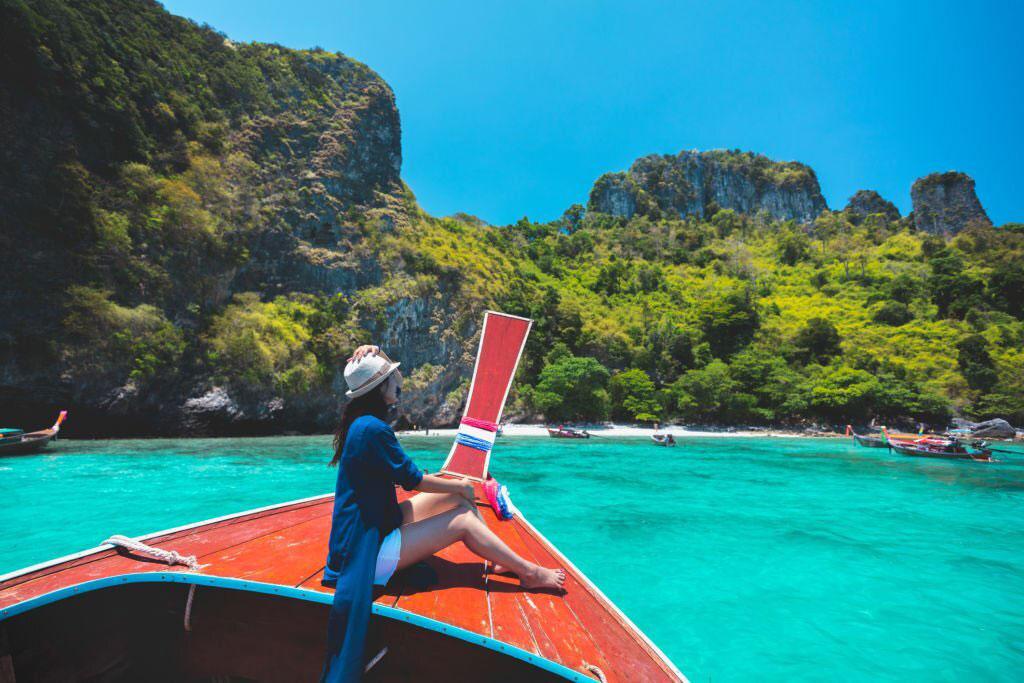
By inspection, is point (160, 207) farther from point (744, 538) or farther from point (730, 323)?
point (730, 323)

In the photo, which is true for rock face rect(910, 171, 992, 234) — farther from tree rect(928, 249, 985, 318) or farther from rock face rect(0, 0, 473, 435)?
rock face rect(0, 0, 473, 435)

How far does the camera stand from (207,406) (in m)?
26.5

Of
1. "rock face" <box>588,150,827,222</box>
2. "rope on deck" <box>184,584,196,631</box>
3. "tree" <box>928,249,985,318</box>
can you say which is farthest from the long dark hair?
"rock face" <box>588,150,827,222</box>

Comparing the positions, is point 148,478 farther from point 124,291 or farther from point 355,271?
point 355,271

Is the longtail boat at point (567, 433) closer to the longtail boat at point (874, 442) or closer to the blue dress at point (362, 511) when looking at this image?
the longtail boat at point (874, 442)

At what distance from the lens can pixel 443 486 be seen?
8.34ft

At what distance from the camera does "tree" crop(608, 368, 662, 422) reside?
38031 mm

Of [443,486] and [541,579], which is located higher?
[443,486]

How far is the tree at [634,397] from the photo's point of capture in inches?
1497

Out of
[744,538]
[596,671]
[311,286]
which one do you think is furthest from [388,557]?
[311,286]

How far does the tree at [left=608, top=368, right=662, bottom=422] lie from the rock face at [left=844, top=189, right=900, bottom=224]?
74937mm

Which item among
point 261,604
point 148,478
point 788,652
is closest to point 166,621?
point 261,604

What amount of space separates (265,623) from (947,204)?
10906cm

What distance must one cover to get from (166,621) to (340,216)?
39.6 meters
